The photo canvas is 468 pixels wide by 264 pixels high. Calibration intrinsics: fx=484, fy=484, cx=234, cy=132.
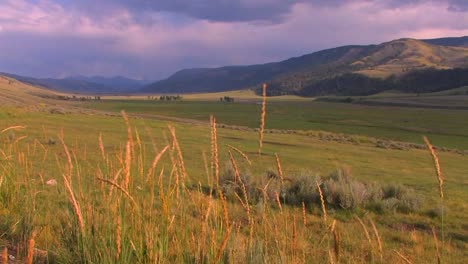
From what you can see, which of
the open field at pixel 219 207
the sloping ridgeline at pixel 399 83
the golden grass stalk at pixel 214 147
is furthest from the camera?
the sloping ridgeline at pixel 399 83

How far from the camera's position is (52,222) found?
6.01m

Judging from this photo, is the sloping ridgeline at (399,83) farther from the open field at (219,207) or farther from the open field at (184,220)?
the open field at (184,220)

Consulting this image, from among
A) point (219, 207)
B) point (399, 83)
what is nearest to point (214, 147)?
point (219, 207)

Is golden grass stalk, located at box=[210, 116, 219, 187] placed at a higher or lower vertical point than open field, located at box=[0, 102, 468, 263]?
higher

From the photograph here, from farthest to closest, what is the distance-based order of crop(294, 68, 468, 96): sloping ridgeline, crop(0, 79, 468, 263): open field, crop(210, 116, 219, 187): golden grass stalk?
1. crop(294, 68, 468, 96): sloping ridgeline
2. crop(0, 79, 468, 263): open field
3. crop(210, 116, 219, 187): golden grass stalk

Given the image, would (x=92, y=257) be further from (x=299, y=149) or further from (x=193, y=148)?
(x=299, y=149)

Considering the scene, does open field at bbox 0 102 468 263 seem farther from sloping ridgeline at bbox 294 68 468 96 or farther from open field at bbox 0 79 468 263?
sloping ridgeline at bbox 294 68 468 96

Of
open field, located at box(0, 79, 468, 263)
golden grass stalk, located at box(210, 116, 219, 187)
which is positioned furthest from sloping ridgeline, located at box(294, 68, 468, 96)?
golden grass stalk, located at box(210, 116, 219, 187)

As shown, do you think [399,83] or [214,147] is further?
[399,83]

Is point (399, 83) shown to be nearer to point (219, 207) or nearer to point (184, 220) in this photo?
point (219, 207)

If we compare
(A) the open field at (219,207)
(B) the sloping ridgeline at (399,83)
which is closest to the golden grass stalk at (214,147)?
(A) the open field at (219,207)

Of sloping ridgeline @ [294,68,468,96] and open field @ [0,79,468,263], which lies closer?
open field @ [0,79,468,263]

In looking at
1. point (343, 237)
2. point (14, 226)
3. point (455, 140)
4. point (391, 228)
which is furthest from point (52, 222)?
point (455, 140)

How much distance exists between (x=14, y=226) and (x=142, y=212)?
2060 millimetres
